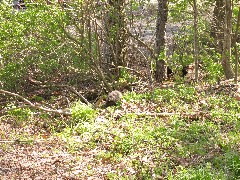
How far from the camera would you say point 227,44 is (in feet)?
36.8

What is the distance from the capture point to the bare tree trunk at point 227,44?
10.7 meters

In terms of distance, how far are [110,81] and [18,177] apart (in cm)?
543

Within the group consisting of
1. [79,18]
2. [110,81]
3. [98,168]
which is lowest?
[98,168]

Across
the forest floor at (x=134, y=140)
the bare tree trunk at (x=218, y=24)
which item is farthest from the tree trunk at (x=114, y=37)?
the bare tree trunk at (x=218, y=24)

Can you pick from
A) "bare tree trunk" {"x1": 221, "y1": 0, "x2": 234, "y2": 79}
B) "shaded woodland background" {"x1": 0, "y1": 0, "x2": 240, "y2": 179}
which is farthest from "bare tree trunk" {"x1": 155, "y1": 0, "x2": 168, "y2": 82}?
"bare tree trunk" {"x1": 221, "y1": 0, "x2": 234, "y2": 79}

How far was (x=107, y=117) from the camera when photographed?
9023 mm

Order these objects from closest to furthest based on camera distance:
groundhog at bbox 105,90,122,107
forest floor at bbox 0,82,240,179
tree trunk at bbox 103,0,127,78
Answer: forest floor at bbox 0,82,240,179 < groundhog at bbox 105,90,122,107 < tree trunk at bbox 103,0,127,78

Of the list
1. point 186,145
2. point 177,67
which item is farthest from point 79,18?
point 186,145

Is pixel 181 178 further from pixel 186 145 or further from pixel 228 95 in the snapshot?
pixel 228 95

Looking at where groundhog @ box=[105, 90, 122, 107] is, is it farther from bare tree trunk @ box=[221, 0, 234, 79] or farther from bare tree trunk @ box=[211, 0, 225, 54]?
bare tree trunk @ box=[211, 0, 225, 54]

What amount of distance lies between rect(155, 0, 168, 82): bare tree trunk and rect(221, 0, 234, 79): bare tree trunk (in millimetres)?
1760

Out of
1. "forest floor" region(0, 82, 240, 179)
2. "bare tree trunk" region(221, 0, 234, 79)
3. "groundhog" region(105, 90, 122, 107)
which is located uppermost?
"bare tree trunk" region(221, 0, 234, 79)

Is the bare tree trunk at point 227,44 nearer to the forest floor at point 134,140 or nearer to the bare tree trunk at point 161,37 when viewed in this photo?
the forest floor at point 134,140

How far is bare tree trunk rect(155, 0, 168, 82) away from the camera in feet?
39.2
